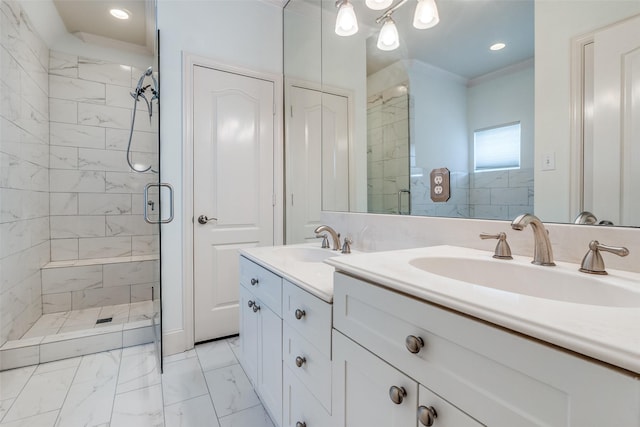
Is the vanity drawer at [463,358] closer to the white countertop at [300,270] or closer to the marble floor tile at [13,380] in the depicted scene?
the white countertop at [300,270]

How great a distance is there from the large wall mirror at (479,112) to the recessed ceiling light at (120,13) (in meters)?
1.68

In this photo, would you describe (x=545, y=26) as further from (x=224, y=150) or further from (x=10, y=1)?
(x=10, y=1)

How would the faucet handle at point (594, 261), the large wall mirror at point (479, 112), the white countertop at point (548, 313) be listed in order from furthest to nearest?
1. the large wall mirror at point (479, 112)
2. the faucet handle at point (594, 261)
3. the white countertop at point (548, 313)

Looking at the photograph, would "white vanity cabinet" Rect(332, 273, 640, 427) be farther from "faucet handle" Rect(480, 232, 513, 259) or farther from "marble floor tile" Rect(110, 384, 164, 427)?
"marble floor tile" Rect(110, 384, 164, 427)

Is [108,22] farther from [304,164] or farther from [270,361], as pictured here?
[270,361]

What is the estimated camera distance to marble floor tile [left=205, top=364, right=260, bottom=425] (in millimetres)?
1515

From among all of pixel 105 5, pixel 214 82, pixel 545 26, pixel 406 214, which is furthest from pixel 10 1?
pixel 545 26

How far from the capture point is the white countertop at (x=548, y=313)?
0.37 meters

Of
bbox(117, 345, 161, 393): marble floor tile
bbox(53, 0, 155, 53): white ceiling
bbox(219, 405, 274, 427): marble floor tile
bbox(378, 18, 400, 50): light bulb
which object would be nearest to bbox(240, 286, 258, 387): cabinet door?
bbox(219, 405, 274, 427): marble floor tile

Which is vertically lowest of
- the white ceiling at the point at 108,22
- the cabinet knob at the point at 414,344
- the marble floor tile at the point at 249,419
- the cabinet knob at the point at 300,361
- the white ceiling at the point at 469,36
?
the marble floor tile at the point at 249,419

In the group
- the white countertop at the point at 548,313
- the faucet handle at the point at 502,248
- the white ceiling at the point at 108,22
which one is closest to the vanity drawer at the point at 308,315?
the white countertop at the point at 548,313

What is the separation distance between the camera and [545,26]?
0.98 m

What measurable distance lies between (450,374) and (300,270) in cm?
69

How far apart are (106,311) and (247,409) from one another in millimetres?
1919
